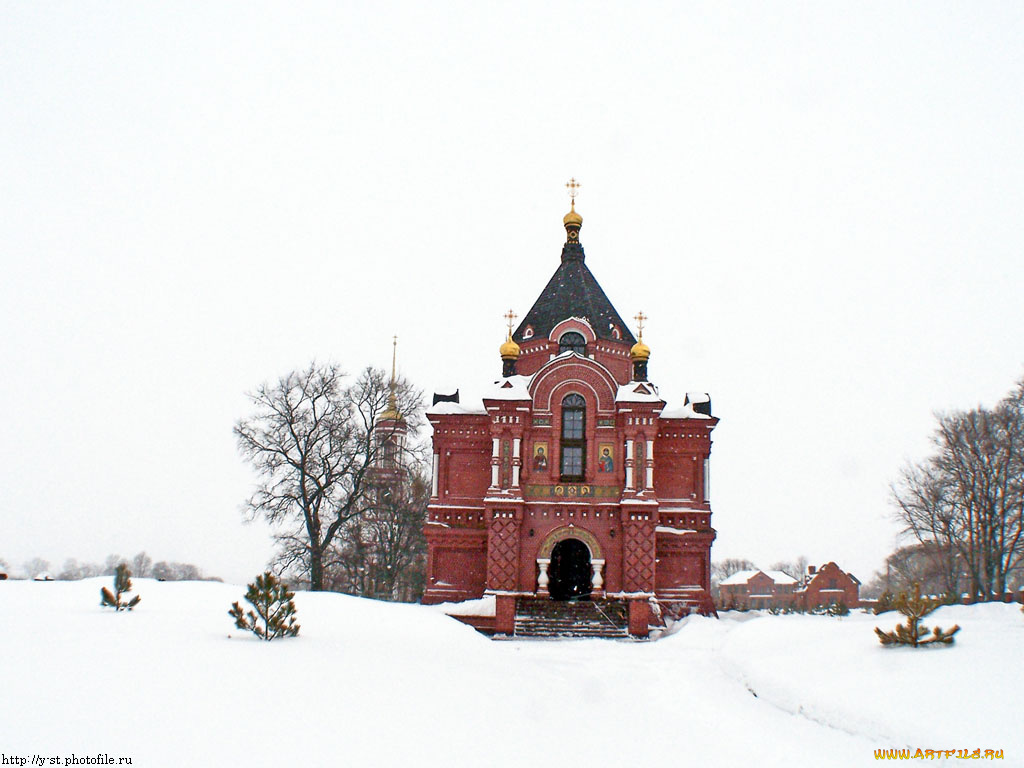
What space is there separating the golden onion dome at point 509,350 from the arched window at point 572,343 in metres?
1.90

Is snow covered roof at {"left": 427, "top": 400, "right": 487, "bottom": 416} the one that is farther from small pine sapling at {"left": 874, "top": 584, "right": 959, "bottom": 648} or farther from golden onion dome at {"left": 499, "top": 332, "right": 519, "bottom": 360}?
small pine sapling at {"left": 874, "top": 584, "right": 959, "bottom": 648}

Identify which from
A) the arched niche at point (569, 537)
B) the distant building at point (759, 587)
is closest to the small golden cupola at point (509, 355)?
the arched niche at point (569, 537)

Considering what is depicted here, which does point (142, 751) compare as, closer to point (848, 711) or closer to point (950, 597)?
point (848, 711)

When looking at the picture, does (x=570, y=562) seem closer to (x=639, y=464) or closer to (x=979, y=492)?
(x=639, y=464)

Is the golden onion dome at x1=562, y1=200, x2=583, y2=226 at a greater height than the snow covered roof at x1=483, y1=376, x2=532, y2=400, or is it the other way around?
the golden onion dome at x1=562, y1=200, x2=583, y2=226

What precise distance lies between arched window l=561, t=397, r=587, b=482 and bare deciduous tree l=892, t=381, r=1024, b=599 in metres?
15.1

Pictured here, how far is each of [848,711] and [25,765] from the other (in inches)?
390

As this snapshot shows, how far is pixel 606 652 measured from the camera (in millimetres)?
22344

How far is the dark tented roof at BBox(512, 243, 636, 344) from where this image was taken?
115 ft

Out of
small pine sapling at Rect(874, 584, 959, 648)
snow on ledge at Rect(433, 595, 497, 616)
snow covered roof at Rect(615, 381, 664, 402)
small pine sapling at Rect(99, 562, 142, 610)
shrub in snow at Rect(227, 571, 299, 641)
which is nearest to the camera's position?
shrub in snow at Rect(227, 571, 299, 641)

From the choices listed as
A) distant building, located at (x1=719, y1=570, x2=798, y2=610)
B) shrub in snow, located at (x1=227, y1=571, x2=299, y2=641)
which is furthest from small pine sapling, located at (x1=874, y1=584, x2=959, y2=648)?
distant building, located at (x1=719, y1=570, x2=798, y2=610)

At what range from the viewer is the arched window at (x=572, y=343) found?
34191mm

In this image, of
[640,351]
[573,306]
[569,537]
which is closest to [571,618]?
[569,537]

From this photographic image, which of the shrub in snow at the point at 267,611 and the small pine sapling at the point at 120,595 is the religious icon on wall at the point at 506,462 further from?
the shrub in snow at the point at 267,611
